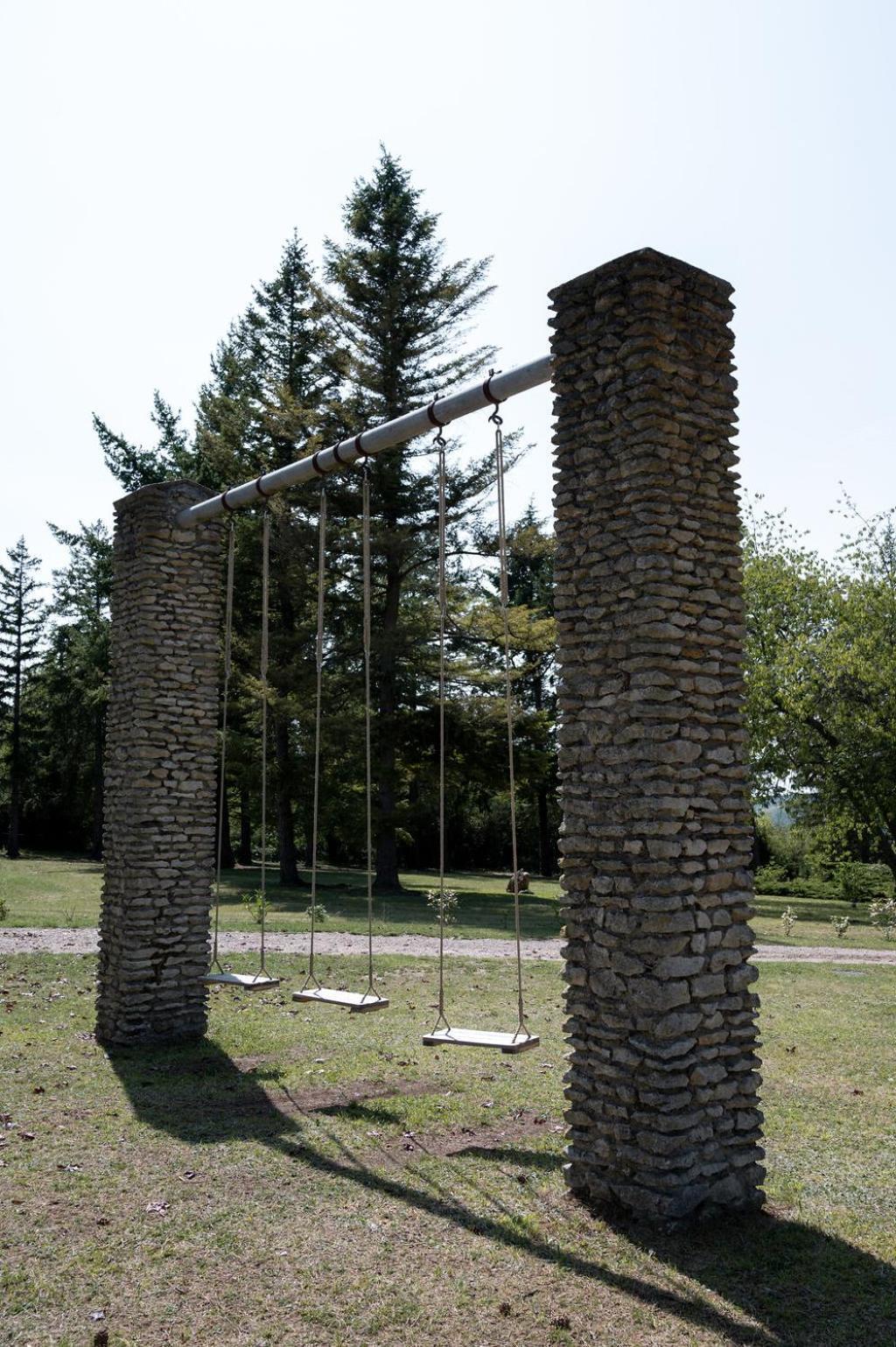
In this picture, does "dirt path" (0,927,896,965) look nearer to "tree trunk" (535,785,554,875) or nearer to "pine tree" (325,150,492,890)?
"pine tree" (325,150,492,890)

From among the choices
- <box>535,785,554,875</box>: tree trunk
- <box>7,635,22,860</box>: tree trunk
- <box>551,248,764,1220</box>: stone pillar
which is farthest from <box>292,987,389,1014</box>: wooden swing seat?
<box>7,635,22,860</box>: tree trunk

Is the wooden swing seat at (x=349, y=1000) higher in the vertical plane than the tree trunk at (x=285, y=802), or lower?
lower

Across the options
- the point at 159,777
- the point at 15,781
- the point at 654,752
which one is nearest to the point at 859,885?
the point at 159,777

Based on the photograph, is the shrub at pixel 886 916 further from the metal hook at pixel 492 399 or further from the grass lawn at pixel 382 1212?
the metal hook at pixel 492 399

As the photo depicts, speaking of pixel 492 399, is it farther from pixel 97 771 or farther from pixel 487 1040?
pixel 97 771

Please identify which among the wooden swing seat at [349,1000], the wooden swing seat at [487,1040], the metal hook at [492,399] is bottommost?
the wooden swing seat at [487,1040]

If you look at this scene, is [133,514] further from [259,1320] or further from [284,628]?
[284,628]

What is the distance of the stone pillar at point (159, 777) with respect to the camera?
8.55m

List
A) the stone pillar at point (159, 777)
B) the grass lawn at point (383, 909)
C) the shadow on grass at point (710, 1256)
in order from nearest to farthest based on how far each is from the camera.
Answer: the shadow on grass at point (710, 1256), the stone pillar at point (159, 777), the grass lawn at point (383, 909)

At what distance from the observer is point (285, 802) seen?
23.8 m

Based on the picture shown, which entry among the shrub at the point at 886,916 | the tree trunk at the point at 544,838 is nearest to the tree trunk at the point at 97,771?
the tree trunk at the point at 544,838

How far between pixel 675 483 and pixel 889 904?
1545cm

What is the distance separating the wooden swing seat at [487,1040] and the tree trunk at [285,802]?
15929mm

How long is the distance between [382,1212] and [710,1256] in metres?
1.60
